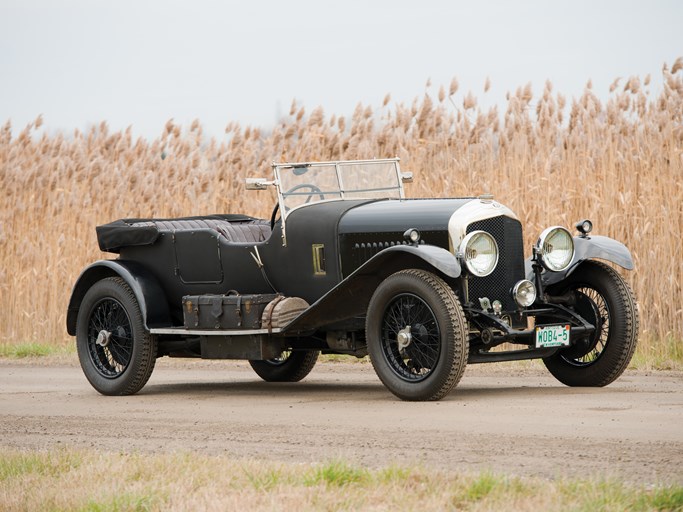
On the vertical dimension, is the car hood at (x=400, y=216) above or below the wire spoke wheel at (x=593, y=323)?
above

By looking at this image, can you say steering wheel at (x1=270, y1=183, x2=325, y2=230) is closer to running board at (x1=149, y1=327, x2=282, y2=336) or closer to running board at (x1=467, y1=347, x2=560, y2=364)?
running board at (x1=149, y1=327, x2=282, y2=336)

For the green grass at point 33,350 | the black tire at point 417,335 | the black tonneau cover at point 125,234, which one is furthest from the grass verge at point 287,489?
the green grass at point 33,350

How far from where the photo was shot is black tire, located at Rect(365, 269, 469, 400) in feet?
26.9

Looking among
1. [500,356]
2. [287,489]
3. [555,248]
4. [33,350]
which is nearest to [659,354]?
[555,248]

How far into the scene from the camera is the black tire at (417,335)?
26.9 ft

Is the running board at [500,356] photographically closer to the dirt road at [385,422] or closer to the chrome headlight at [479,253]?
the dirt road at [385,422]

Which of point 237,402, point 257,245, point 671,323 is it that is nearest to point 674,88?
point 671,323

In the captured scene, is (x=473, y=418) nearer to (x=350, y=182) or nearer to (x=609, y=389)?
(x=609, y=389)

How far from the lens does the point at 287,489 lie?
5.18 meters

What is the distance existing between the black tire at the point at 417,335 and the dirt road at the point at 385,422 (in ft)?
0.60

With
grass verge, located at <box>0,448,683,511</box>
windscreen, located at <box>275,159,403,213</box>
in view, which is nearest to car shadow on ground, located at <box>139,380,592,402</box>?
windscreen, located at <box>275,159,403,213</box>

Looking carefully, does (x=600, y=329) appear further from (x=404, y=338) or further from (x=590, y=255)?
(x=404, y=338)

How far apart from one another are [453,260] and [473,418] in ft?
4.22

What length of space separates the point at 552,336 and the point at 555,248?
34.6 inches
